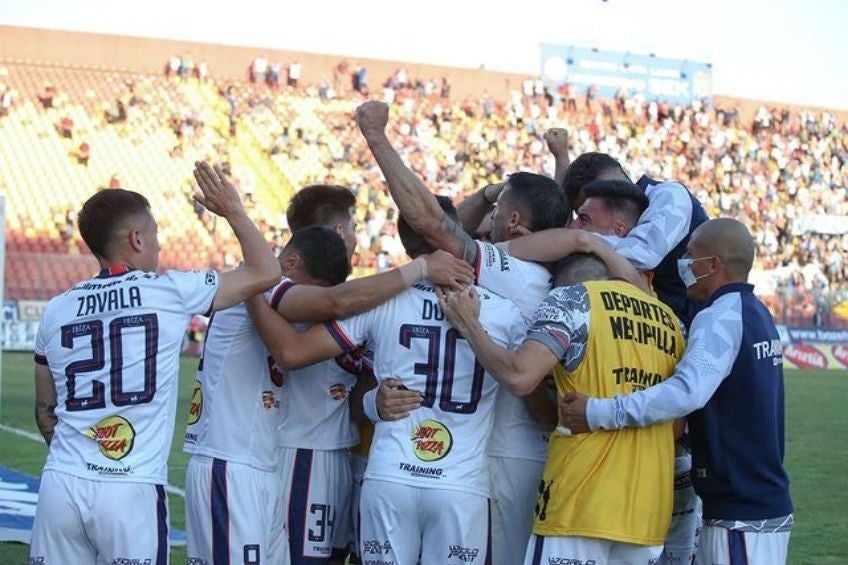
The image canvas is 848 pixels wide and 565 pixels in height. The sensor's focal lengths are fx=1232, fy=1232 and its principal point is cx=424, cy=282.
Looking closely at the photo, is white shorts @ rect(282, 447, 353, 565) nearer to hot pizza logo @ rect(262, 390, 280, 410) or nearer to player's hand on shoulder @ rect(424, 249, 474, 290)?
hot pizza logo @ rect(262, 390, 280, 410)

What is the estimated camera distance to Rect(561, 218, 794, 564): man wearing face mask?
4984 mm

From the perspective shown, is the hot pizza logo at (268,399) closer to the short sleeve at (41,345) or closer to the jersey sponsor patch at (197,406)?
the jersey sponsor patch at (197,406)

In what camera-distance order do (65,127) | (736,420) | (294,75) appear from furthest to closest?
(294,75) → (65,127) → (736,420)

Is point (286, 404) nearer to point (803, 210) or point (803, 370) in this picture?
point (803, 370)

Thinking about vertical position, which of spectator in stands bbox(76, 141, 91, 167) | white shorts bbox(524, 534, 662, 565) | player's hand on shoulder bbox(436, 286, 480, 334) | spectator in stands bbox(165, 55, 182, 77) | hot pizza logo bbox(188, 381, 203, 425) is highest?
spectator in stands bbox(165, 55, 182, 77)

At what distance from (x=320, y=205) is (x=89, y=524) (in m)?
2.12

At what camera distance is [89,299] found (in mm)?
5070

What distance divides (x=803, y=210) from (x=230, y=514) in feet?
145

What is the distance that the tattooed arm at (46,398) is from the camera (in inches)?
211

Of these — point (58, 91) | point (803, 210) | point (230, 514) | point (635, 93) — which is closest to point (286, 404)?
point (230, 514)

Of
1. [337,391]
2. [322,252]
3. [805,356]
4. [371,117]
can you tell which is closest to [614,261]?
[371,117]

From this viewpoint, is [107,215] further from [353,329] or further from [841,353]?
[841,353]

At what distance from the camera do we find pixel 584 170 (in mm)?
5922

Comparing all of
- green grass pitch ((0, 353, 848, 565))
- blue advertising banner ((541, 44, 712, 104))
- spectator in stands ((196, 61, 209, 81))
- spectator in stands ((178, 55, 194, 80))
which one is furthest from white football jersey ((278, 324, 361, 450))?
blue advertising banner ((541, 44, 712, 104))
